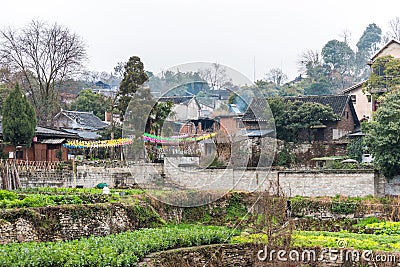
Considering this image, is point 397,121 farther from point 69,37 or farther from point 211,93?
point 69,37

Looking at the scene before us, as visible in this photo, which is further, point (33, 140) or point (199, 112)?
point (33, 140)

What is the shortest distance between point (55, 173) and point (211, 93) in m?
11.3


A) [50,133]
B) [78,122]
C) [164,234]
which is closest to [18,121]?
[50,133]

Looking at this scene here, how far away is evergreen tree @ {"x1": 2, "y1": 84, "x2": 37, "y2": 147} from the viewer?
29.9 meters

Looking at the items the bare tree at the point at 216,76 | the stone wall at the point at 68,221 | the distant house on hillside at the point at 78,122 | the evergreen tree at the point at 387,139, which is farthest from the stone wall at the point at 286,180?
the distant house on hillside at the point at 78,122

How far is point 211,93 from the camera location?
21.0 m

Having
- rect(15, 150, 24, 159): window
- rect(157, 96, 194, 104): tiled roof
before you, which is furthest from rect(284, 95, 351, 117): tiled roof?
rect(157, 96, 194, 104): tiled roof

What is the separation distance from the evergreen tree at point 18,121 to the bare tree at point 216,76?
1294 cm

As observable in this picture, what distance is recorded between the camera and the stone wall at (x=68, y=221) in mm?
16516

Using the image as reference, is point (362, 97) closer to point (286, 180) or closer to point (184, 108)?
point (286, 180)

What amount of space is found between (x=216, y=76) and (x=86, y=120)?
27.6m

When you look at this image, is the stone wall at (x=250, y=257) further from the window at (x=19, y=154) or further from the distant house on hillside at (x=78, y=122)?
the distant house on hillside at (x=78, y=122)

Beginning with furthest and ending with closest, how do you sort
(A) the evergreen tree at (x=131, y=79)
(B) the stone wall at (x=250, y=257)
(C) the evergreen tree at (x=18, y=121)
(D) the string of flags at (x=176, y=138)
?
1. (A) the evergreen tree at (x=131, y=79)
2. (C) the evergreen tree at (x=18, y=121)
3. (D) the string of flags at (x=176, y=138)
4. (B) the stone wall at (x=250, y=257)

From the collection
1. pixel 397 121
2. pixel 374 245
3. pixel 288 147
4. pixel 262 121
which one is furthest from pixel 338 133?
pixel 374 245
